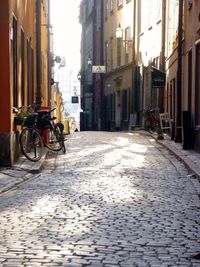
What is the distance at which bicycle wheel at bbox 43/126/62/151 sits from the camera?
51.5ft

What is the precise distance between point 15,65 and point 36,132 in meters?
1.53

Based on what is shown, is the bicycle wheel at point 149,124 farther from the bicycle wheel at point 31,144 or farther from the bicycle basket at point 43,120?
the bicycle wheel at point 31,144

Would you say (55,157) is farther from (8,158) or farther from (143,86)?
(143,86)

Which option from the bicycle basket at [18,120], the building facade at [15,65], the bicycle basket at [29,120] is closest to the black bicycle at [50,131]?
the building facade at [15,65]

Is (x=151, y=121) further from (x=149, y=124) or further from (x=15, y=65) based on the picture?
(x=15, y=65)

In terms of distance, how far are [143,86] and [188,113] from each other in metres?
14.8

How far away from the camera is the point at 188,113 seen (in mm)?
16828

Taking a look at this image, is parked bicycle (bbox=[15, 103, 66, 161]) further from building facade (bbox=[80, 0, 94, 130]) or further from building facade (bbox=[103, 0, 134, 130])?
building facade (bbox=[80, 0, 94, 130])

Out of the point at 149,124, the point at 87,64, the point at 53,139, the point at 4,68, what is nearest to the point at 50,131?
the point at 53,139

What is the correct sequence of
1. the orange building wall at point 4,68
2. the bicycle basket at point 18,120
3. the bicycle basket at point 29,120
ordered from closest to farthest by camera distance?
the orange building wall at point 4,68 → the bicycle basket at point 18,120 → the bicycle basket at point 29,120

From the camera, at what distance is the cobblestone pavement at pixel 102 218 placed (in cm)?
539

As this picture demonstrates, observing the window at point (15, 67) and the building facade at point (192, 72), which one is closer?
the window at point (15, 67)

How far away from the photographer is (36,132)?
14148mm

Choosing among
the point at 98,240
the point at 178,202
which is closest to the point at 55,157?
the point at 178,202
